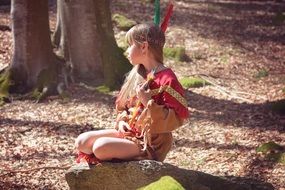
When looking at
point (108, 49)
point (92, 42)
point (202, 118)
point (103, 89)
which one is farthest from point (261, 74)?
point (92, 42)

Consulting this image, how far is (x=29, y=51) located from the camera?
891 centimetres

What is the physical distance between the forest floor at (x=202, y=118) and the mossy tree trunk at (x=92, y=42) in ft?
1.44

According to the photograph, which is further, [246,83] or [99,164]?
[246,83]

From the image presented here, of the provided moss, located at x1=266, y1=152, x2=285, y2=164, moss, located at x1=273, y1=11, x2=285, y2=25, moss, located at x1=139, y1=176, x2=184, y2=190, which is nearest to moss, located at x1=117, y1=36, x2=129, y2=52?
moss, located at x1=266, y1=152, x2=285, y2=164

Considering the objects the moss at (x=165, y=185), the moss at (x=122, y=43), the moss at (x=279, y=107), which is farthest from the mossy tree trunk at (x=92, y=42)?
the moss at (x=165, y=185)

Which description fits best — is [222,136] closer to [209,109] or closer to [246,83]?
[209,109]

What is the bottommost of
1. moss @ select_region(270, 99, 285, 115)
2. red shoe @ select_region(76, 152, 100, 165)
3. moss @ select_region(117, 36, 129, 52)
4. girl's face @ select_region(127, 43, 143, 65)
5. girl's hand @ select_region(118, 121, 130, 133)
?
moss @ select_region(270, 99, 285, 115)

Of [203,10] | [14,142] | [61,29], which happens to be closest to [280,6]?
[203,10]

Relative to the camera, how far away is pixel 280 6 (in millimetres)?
18094

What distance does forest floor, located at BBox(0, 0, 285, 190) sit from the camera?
6410 millimetres

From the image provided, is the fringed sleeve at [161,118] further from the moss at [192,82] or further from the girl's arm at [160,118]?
the moss at [192,82]

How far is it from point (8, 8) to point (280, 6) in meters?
9.09

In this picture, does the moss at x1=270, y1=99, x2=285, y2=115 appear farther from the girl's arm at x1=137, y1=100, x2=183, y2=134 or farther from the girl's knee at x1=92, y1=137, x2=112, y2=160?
the girl's knee at x1=92, y1=137, x2=112, y2=160

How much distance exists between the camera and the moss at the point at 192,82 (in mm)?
9820
